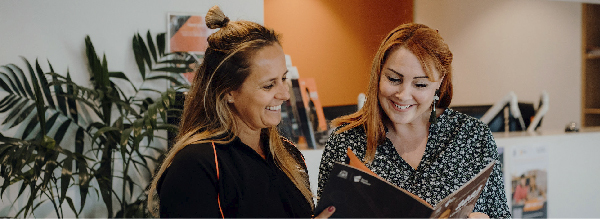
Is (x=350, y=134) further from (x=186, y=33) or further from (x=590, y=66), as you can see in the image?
(x=590, y=66)

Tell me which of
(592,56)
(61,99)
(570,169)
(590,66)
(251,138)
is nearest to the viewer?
(251,138)

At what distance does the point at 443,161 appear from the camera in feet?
5.02

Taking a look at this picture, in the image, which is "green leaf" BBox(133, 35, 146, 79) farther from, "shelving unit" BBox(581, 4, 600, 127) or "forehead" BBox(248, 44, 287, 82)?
"shelving unit" BBox(581, 4, 600, 127)

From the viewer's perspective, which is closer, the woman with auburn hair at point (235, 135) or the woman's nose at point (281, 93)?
the woman with auburn hair at point (235, 135)

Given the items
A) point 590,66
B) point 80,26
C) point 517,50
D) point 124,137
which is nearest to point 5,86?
point 80,26

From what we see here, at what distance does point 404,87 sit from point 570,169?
241cm

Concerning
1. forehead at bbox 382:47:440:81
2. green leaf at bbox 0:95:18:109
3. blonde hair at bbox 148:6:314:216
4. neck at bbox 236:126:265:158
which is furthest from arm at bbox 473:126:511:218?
green leaf at bbox 0:95:18:109

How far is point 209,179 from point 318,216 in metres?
0.25

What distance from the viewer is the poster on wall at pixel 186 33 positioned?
2658mm

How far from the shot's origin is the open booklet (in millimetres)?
1018

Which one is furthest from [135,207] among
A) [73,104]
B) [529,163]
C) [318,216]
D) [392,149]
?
[529,163]

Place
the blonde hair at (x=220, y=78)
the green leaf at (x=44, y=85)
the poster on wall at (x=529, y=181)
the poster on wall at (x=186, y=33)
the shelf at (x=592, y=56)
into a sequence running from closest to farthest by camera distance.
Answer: the blonde hair at (x=220, y=78), the green leaf at (x=44, y=85), the poster on wall at (x=186, y=33), the poster on wall at (x=529, y=181), the shelf at (x=592, y=56)

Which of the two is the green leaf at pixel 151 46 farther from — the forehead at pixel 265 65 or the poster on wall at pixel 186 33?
the forehead at pixel 265 65

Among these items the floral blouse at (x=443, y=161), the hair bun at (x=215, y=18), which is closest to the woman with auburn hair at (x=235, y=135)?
the hair bun at (x=215, y=18)
